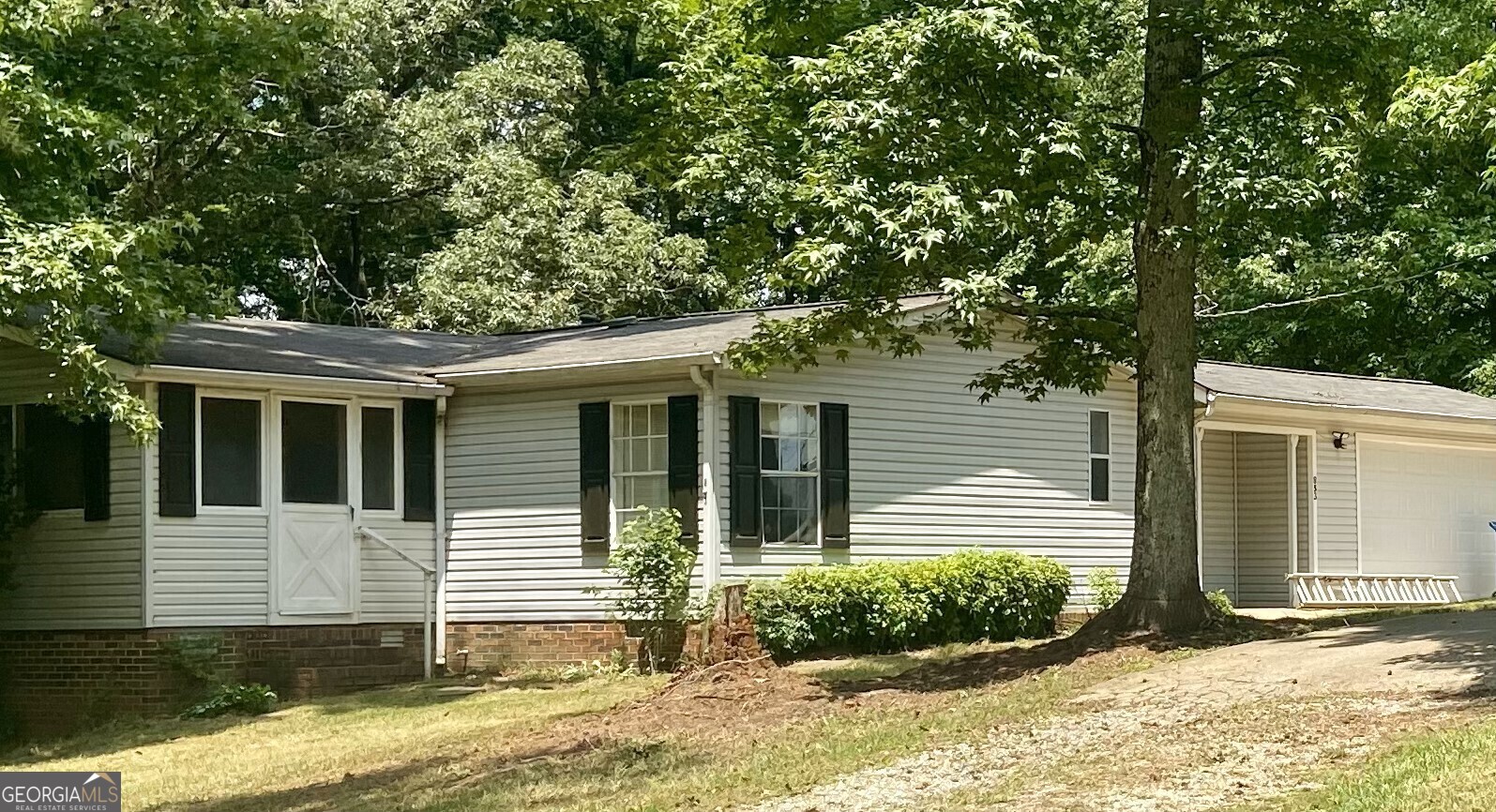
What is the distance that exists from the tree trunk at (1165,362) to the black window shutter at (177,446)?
8.81 meters

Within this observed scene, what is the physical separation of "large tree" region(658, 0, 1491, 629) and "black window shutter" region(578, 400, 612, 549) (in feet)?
8.32

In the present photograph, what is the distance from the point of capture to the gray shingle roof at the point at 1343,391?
25234 millimetres

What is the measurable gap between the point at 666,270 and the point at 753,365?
1548 cm

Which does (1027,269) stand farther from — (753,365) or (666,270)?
(753,365)

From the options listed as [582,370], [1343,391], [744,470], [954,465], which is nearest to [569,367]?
[582,370]

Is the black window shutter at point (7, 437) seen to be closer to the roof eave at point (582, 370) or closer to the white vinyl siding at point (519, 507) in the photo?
the roof eave at point (582, 370)

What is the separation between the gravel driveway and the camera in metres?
10.9

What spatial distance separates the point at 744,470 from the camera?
62.3 ft

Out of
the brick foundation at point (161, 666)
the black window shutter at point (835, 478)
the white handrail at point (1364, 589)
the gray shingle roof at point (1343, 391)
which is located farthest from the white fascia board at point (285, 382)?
the white handrail at point (1364, 589)

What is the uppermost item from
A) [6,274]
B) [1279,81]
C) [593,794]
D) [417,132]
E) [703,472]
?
[417,132]

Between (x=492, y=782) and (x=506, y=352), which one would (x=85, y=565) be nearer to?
(x=506, y=352)

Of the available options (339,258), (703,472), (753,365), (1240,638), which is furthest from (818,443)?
(339,258)

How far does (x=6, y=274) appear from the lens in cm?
1512

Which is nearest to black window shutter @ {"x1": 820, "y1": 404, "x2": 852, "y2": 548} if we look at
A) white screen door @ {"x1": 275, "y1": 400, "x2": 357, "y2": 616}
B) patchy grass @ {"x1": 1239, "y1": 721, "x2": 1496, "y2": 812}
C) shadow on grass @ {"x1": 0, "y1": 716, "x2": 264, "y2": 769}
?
white screen door @ {"x1": 275, "y1": 400, "x2": 357, "y2": 616}
